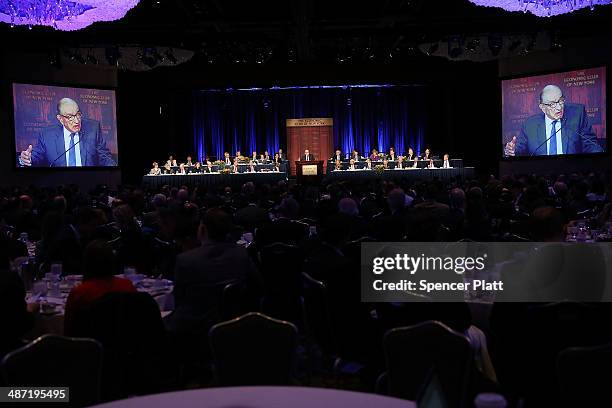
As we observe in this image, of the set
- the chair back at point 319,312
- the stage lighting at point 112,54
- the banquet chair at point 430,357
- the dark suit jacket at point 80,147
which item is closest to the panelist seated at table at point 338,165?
the dark suit jacket at point 80,147

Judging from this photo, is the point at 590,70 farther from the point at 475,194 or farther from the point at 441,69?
the point at 475,194

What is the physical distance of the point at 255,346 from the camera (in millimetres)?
3107

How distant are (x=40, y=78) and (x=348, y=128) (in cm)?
1099

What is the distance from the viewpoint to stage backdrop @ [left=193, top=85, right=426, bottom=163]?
24625 mm

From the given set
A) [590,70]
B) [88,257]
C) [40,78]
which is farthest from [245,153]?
[88,257]

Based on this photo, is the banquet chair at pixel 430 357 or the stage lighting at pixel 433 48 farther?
the stage lighting at pixel 433 48

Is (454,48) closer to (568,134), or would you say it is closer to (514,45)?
(514,45)

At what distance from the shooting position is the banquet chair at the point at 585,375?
254 cm

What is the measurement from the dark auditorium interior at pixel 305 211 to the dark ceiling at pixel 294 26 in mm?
84

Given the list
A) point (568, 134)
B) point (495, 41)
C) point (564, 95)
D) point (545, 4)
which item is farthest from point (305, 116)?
point (545, 4)

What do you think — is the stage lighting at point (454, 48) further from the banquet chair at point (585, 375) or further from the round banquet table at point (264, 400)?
the round banquet table at point (264, 400)

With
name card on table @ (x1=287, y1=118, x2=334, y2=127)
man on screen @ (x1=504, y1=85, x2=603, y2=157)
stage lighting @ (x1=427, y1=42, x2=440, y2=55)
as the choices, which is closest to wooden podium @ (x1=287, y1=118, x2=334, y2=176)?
name card on table @ (x1=287, y1=118, x2=334, y2=127)

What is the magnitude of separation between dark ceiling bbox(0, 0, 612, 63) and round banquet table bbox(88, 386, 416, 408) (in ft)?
41.3

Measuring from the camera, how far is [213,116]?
2477cm
